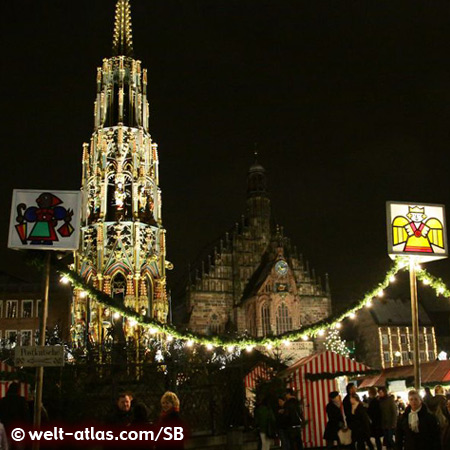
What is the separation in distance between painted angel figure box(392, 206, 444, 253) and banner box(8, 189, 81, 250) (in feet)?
20.2

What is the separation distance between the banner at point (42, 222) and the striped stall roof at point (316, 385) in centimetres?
632

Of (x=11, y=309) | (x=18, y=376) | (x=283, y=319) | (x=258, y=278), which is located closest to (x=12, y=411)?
(x=18, y=376)

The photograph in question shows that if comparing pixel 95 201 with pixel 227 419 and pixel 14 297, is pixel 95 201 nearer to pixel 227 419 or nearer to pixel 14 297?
pixel 227 419

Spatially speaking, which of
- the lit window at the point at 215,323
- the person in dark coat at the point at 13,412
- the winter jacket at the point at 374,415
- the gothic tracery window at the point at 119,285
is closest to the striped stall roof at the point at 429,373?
the winter jacket at the point at 374,415

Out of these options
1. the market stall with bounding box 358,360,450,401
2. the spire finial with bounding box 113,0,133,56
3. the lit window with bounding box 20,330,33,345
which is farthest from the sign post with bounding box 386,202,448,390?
the lit window with bounding box 20,330,33,345

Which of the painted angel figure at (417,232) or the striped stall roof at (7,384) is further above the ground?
the painted angel figure at (417,232)

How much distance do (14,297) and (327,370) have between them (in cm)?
3686

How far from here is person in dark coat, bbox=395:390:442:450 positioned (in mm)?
7891

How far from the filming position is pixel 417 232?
1231 centimetres

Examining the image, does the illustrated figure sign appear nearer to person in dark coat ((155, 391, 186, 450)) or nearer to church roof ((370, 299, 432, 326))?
person in dark coat ((155, 391, 186, 450))

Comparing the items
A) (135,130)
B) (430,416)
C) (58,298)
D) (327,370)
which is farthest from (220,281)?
(430,416)

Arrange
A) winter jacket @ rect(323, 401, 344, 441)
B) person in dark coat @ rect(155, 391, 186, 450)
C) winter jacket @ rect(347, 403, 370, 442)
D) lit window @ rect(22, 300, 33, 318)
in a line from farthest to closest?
lit window @ rect(22, 300, 33, 318), winter jacket @ rect(323, 401, 344, 441), winter jacket @ rect(347, 403, 370, 442), person in dark coat @ rect(155, 391, 186, 450)

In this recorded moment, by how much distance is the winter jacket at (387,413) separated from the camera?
11.9 meters

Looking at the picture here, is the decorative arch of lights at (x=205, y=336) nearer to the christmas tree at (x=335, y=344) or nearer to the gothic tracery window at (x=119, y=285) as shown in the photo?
the gothic tracery window at (x=119, y=285)
